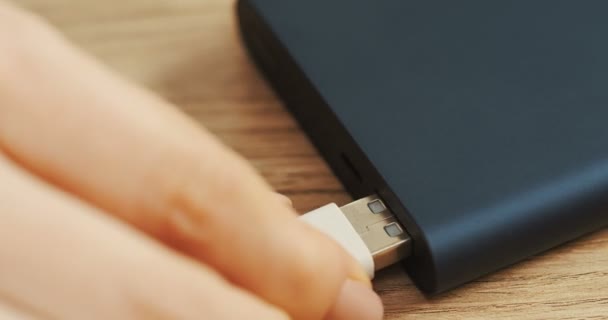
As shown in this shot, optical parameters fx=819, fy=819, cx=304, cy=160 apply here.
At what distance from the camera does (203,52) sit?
0.56 m

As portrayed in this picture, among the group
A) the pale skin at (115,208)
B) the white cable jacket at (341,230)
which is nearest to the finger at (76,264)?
the pale skin at (115,208)

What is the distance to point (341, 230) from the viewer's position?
0.40 metres

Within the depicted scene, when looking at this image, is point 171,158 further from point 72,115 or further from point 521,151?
point 521,151

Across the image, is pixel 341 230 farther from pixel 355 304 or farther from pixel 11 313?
pixel 11 313

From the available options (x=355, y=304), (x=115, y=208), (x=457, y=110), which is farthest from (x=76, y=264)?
(x=457, y=110)

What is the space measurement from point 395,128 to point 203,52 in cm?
18

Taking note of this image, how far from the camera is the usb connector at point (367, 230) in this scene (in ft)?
1.28

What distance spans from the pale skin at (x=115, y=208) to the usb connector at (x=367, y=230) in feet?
0.37

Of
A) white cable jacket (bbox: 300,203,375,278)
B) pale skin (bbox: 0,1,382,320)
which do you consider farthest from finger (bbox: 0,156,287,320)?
white cable jacket (bbox: 300,203,375,278)

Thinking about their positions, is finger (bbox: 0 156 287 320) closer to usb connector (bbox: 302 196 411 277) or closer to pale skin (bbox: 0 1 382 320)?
pale skin (bbox: 0 1 382 320)

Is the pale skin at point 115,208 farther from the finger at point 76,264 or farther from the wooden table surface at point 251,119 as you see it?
the wooden table surface at point 251,119

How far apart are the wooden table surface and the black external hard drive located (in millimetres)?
11

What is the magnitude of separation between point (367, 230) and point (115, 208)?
0.17 meters

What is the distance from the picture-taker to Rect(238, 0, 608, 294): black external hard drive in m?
0.39
